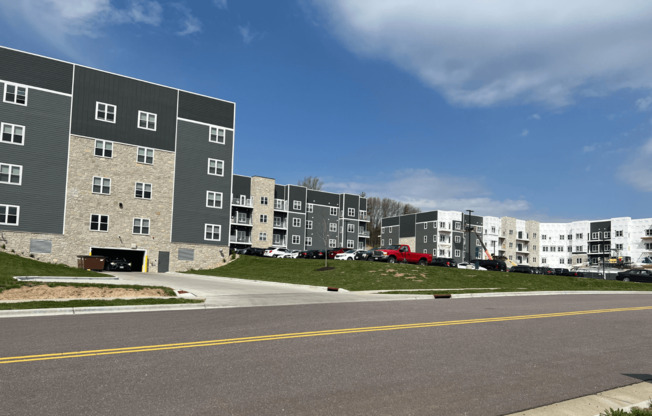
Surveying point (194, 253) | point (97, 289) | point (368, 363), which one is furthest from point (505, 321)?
point (194, 253)

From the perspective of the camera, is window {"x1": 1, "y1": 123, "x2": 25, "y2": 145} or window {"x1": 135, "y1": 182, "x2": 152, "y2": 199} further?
window {"x1": 135, "y1": 182, "x2": 152, "y2": 199}

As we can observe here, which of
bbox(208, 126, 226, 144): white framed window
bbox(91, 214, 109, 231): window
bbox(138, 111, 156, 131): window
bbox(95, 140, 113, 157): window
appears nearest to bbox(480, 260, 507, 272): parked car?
bbox(208, 126, 226, 144): white framed window

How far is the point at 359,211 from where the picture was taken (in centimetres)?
9569

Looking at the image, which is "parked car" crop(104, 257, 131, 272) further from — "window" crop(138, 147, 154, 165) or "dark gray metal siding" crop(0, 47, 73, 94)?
"dark gray metal siding" crop(0, 47, 73, 94)

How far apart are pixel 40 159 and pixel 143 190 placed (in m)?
8.64

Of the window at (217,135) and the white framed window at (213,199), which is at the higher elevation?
the window at (217,135)

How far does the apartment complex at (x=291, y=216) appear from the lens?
3108 inches

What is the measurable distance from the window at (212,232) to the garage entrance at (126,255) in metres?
6.34

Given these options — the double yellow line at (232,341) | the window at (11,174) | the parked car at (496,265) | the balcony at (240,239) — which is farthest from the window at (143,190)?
the double yellow line at (232,341)

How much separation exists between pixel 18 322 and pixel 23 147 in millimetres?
33370

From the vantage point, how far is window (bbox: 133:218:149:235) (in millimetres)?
44438

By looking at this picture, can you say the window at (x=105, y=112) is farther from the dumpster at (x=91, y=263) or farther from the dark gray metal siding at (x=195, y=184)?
the dumpster at (x=91, y=263)

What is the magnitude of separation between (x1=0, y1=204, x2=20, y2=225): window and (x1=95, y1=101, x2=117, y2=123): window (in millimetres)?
10186

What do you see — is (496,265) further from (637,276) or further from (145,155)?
(145,155)
